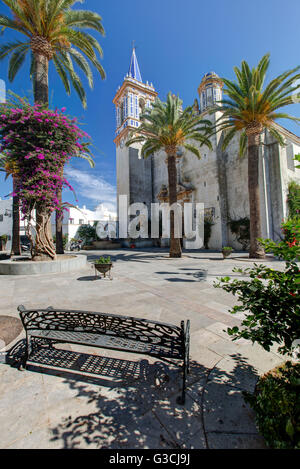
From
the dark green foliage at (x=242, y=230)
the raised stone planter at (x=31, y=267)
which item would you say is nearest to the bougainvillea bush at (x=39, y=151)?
the raised stone planter at (x=31, y=267)

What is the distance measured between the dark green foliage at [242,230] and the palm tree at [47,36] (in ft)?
50.7

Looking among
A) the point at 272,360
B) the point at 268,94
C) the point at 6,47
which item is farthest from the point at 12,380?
the point at 268,94

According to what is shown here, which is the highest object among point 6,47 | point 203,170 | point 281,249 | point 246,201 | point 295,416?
point 6,47

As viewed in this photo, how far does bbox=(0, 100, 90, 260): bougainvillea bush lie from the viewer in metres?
7.71

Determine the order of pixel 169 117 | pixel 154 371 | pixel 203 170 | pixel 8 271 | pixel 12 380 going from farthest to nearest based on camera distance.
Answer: pixel 203 170, pixel 169 117, pixel 8 271, pixel 154 371, pixel 12 380

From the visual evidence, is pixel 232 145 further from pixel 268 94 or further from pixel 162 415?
pixel 162 415

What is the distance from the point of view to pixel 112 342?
7.00 feet

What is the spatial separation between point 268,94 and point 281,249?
13.0 m

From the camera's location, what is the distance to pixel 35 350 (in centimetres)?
250

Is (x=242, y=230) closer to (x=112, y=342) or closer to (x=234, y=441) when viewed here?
(x=112, y=342)

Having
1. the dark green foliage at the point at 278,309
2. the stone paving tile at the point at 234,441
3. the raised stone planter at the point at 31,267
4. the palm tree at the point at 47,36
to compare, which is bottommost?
the stone paving tile at the point at 234,441

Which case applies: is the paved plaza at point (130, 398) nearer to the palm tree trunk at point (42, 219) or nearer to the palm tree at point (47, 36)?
the palm tree trunk at point (42, 219)

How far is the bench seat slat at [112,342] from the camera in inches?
76.6

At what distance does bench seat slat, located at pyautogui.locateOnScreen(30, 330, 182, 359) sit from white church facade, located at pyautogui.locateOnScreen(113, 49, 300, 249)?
14.6 meters
